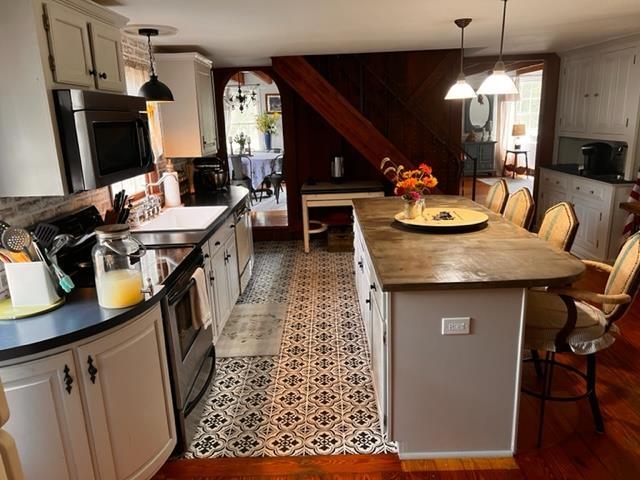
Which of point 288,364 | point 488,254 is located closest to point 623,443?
point 488,254

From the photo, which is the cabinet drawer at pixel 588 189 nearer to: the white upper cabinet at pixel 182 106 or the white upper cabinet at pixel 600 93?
the white upper cabinet at pixel 600 93

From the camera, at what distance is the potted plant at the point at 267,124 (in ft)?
33.6

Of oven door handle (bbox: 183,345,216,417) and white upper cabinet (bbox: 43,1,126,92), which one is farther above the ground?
white upper cabinet (bbox: 43,1,126,92)

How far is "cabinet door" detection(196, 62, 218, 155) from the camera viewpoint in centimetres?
430

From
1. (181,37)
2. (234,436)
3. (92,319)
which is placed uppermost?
(181,37)

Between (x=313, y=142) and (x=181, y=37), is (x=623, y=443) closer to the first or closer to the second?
(x=181, y=37)

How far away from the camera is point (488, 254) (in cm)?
237

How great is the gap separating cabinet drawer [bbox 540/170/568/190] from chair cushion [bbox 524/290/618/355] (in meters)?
3.59

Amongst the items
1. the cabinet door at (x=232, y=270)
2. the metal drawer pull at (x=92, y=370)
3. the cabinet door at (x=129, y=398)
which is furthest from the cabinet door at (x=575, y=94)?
the metal drawer pull at (x=92, y=370)

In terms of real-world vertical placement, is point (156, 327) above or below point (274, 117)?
below

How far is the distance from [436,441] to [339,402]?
653 millimetres

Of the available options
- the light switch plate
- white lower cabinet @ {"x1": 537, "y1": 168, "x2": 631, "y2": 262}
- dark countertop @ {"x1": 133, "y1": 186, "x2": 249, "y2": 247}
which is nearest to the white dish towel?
dark countertop @ {"x1": 133, "y1": 186, "x2": 249, "y2": 247}

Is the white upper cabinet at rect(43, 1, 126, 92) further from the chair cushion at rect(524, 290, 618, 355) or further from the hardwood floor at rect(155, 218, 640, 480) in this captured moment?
the chair cushion at rect(524, 290, 618, 355)

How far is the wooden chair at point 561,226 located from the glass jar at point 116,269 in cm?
230
